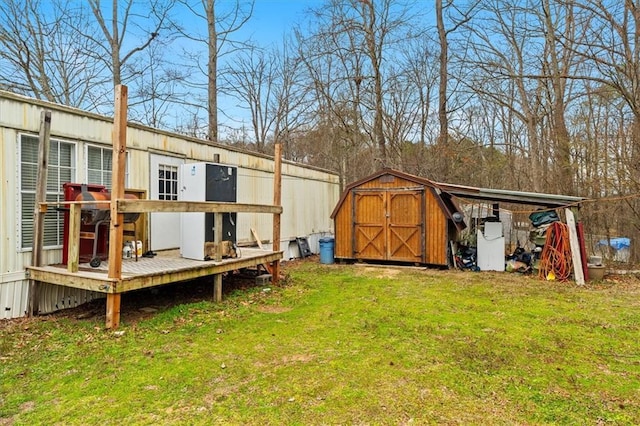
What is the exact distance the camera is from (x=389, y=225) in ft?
31.9

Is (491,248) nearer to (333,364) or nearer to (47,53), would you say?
(333,364)

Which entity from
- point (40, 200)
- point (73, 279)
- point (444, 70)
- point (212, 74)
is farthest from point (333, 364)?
point (444, 70)

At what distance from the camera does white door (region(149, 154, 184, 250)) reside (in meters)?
6.70

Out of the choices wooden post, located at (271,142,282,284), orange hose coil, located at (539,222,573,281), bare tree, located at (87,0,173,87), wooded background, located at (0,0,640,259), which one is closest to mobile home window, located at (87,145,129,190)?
wooden post, located at (271,142,282,284)

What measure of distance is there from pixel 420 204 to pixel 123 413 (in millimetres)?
7771

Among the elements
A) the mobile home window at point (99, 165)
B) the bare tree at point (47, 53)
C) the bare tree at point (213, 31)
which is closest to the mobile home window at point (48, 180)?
the mobile home window at point (99, 165)

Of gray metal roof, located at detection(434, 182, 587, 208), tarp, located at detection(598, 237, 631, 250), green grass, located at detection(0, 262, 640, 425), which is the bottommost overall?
Result: green grass, located at detection(0, 262, 640, 425)

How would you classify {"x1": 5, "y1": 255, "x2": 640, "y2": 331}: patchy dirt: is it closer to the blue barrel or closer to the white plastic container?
the white plastic container

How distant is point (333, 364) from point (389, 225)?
252 inches

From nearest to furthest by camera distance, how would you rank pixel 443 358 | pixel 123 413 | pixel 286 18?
1. pixel 123 413
2. pixel 443 358
3. pixel 286 18

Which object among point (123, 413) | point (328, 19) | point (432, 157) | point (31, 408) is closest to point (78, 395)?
point (31, 408)

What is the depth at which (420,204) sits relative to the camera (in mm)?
9328

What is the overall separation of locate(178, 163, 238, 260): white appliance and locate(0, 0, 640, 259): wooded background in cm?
692

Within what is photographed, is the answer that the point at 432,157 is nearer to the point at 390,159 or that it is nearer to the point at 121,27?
the point at 390,159
